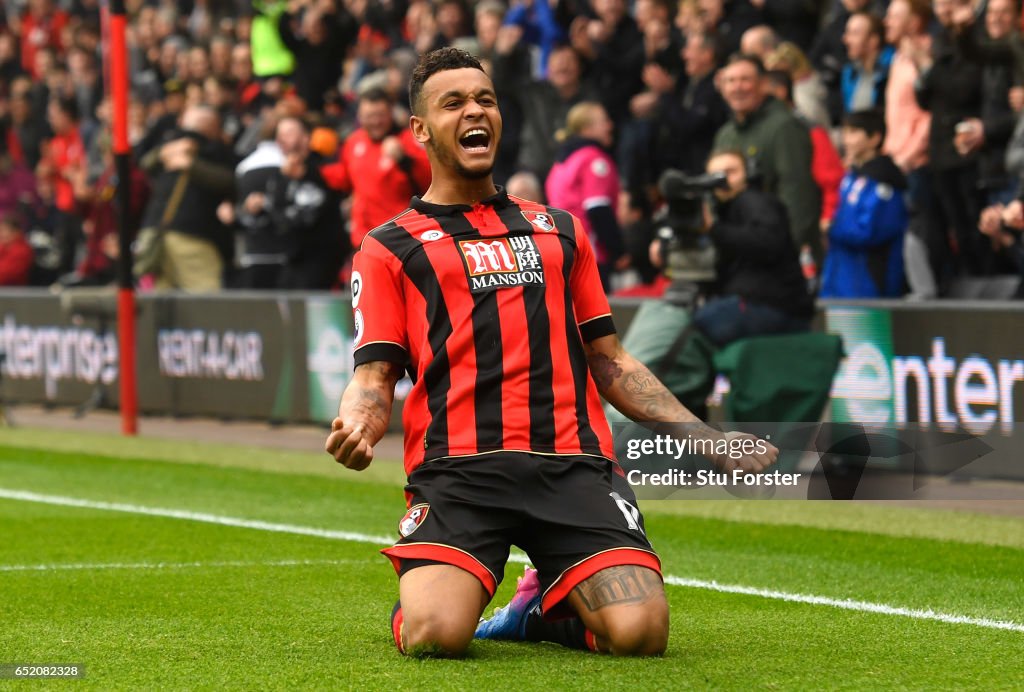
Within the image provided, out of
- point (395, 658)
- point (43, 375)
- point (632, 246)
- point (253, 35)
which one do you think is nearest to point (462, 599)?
point (395, 658)

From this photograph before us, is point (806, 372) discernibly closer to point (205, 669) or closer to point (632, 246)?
point (632, 246)

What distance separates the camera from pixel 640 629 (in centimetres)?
516

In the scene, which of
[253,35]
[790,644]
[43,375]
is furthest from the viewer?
[253,35]

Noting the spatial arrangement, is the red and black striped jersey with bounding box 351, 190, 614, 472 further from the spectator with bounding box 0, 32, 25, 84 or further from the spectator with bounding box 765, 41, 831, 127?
the spectator with bounding box 0, 32, 25, 84

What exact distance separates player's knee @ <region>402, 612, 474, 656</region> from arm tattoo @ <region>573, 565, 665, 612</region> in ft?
1.17

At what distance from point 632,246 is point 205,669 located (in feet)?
26.7

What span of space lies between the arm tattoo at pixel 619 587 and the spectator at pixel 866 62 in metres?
6.93

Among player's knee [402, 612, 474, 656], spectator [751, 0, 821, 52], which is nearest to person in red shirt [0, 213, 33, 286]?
spectator [751, 0, 821, 52]

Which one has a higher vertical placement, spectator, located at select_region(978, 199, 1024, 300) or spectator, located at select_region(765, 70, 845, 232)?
Result: spectator, located at select_region(765, 70, 845, 232)

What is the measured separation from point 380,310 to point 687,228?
4.69m

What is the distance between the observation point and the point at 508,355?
540 cm

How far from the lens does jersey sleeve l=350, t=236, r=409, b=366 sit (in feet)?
17.8

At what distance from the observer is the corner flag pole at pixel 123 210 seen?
515 inches

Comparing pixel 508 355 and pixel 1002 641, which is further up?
pixel 508 355
